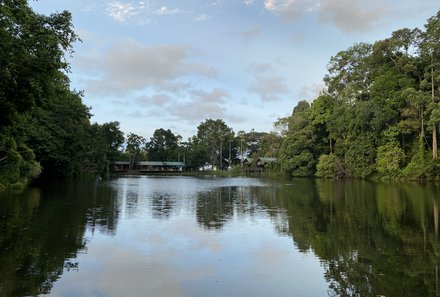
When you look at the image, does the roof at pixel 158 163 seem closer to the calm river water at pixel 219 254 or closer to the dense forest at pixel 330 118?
the dense forest at pixel 330 118

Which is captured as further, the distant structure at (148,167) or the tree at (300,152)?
the distant structure at (148,167)

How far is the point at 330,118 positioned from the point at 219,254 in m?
51.8

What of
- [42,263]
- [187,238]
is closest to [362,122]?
[187,238]

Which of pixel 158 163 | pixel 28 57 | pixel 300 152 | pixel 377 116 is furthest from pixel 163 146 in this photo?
pixel 28 57

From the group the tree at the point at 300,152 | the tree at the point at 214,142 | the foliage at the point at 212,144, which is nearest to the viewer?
the tree at the point at 300,152

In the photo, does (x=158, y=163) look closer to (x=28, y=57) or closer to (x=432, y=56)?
(x=432, y=56)

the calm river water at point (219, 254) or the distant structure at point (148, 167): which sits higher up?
the distant structure at point (148, 167)

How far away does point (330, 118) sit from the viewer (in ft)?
190

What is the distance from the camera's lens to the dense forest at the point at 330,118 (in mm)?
13680

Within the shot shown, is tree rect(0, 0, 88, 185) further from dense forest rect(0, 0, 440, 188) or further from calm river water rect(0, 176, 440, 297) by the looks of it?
calm river water rect(0, 176, 440, 297)

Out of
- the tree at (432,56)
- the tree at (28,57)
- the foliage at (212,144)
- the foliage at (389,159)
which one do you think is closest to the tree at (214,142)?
the foliage at (212,144)

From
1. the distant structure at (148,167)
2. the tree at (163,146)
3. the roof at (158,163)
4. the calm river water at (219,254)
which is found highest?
the tree at (163,146)

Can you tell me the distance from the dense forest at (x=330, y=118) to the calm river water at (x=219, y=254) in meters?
→ 5.01

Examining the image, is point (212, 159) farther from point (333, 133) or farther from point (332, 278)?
point (332, 278)
